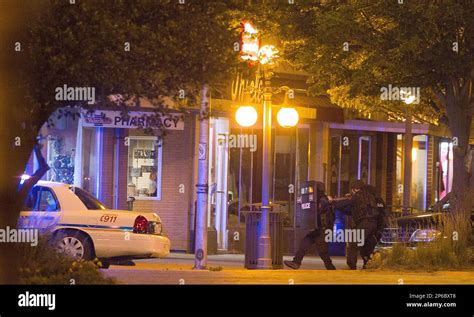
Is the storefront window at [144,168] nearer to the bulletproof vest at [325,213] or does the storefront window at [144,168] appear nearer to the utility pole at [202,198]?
the bulletproof vest at [325,213]

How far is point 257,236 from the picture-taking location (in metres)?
17.1

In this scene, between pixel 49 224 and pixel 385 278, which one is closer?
pixel 385 278

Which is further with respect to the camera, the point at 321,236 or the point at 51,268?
the point at 321,236

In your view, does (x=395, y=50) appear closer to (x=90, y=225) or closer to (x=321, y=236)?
(x=321, y=236)

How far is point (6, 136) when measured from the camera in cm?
888

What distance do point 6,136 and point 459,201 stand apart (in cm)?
1078

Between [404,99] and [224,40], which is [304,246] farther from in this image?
[224,40]

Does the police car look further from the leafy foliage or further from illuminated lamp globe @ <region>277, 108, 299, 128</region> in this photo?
the leafy foliage

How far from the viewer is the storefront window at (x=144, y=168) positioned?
874 inches

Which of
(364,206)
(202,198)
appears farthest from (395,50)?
(202,198)

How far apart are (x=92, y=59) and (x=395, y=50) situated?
872cm

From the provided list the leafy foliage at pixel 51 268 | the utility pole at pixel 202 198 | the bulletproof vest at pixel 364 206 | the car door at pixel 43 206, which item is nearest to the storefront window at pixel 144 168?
the utility pole at pixel 202 198
